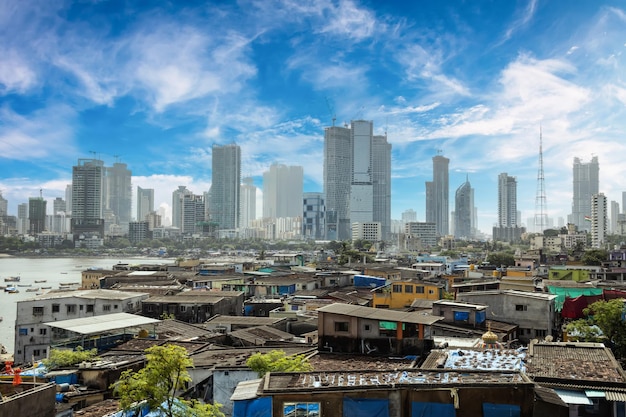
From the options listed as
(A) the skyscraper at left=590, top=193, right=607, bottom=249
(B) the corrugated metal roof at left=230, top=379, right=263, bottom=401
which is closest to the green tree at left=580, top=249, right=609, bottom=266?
(B) the corrugated metal roof at left=230, top=379, right=263, bottom=401

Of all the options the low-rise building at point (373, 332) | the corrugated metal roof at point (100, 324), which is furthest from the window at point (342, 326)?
the corrugated metal roof at point (100, 324)

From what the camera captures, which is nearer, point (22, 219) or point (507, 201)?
point (507, 201)

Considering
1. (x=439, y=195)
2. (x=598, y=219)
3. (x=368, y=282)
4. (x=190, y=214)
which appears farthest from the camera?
(x=439, y=195)

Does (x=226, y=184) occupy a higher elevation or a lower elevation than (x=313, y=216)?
higher

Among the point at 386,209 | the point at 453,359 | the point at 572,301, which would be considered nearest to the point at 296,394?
the point at 453,359

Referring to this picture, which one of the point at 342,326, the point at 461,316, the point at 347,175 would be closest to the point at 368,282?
the point at 461,316

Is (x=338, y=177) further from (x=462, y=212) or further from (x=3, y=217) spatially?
(x=3, y=217)

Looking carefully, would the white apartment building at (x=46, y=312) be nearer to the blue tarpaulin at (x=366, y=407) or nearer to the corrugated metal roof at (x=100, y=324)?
the corrugated metal roof at (x=100, y=324)

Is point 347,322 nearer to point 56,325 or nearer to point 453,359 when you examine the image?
point 453,359
